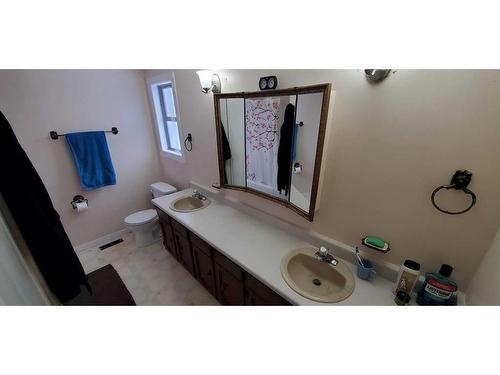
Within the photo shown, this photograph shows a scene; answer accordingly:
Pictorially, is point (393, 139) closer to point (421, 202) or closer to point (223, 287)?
point (421, 202)

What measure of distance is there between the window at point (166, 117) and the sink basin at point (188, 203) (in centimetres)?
60

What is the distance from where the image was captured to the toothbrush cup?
1102 millimetres

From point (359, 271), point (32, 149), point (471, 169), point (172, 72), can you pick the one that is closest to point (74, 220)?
point (32, 149)

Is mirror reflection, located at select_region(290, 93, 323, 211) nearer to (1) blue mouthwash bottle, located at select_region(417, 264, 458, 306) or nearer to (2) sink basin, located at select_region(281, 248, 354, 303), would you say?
(2) sink basin, located at select_region(281, 248, 354, 303)

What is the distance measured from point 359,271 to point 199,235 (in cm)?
112

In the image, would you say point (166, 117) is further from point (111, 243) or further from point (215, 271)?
point (215, 271)

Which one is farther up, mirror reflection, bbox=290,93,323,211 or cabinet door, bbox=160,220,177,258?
mirror reflection, bbox=290,93,323,211

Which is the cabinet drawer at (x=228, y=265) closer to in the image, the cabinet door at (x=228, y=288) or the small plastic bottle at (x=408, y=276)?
the cabinet door at (x=228, y=288)

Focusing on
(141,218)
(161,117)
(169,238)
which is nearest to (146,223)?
(141,218)

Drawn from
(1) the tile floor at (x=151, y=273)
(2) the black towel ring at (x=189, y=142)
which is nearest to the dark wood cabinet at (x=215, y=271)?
(1) the tile floor at (x=151, y=273)

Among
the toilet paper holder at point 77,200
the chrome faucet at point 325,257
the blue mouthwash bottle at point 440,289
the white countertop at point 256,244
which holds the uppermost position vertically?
the blue mouthwash bottle at point 440,289

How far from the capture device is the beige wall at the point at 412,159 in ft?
2.53

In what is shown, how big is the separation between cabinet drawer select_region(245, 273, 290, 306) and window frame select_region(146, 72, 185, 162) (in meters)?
1.70

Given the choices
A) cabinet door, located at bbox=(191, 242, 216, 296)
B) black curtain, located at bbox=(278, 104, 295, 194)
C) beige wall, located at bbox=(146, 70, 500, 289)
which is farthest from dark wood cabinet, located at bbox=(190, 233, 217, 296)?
beige wall, located at bbox=(146, 70, 500, 289)
